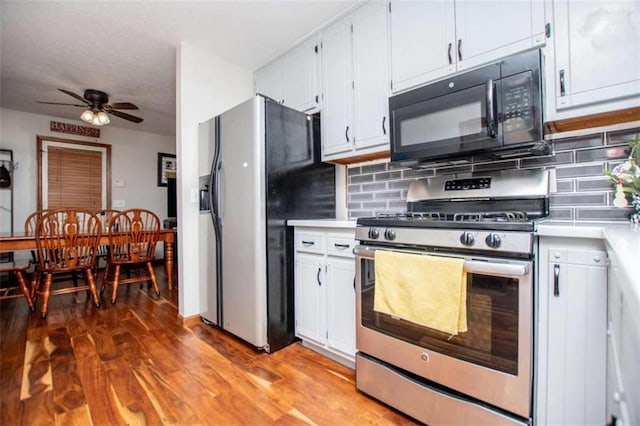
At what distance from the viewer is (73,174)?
4.66 meters

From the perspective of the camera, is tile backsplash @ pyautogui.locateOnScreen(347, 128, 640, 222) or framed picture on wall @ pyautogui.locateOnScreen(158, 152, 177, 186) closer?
tile backsplash @ pyautogui.locateOnScreen(347, 128, 640, 222)

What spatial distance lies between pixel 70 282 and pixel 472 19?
5257mm

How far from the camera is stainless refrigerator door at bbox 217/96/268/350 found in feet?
6.44

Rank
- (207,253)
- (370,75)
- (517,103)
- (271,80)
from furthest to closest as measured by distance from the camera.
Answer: (271,80) < (207,253) < (370,75) < (517,103)

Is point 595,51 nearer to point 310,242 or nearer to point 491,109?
point 491,109

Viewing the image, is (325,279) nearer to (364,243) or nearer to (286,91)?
(364,243)

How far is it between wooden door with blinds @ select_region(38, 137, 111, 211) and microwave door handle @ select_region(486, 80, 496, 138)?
18.5ft

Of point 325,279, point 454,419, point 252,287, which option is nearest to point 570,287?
point 454,419

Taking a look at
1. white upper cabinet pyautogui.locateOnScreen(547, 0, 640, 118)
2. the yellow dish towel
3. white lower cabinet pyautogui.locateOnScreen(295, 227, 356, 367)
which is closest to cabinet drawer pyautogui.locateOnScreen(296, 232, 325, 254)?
white lower cabinet pyautogui.locateOnScreen(295, 227, 356, 367)

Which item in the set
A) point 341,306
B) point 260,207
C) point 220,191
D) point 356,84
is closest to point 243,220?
point 260,207

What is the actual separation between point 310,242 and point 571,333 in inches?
53.7

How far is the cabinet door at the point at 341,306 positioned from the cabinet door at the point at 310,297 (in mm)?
63

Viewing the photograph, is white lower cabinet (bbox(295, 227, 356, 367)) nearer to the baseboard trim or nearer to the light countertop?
the light countertop

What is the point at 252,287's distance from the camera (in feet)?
6.54
